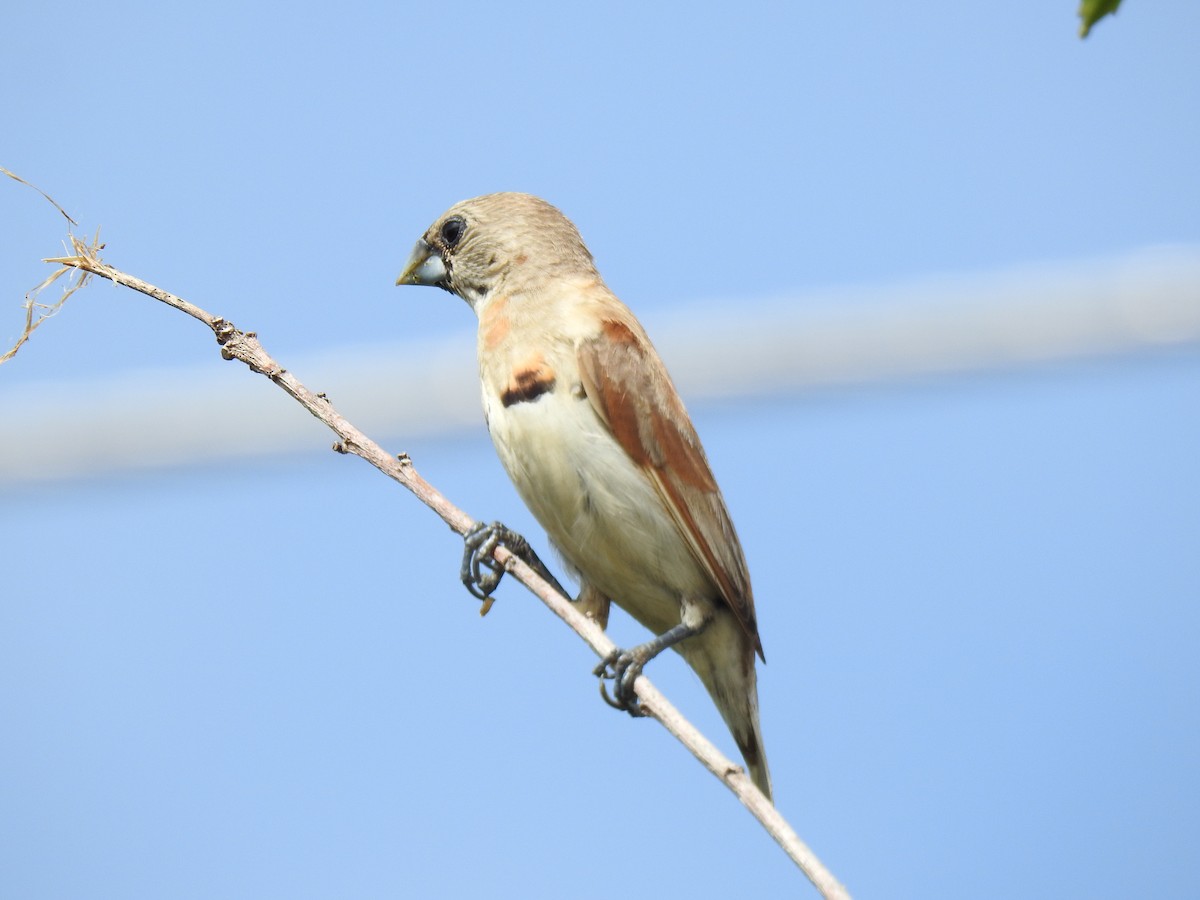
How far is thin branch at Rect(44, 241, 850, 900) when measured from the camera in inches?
131

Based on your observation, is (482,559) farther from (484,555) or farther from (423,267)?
(423,267)

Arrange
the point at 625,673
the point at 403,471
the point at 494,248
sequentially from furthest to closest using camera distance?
the point at 494,248 → the point at 625,673 → the point at 403,471

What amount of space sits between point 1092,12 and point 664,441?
3.71m

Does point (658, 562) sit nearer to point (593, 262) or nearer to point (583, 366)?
point (583, 366)

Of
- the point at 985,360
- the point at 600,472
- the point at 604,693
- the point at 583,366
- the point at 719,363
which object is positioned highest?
the point at 719,363

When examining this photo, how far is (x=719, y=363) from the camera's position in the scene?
39.9 ft

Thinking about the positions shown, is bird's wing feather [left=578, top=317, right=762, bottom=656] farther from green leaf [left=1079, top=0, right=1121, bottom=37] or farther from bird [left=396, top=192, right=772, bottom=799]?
green leaf [left=1079, top=0, right=1121, bottom=37]

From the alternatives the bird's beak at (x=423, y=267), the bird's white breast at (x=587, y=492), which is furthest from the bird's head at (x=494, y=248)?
the bird's white breast at (x=587, y=492)

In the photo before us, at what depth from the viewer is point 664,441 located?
534 cm

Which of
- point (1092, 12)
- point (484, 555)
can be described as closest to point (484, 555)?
point (484, 555)

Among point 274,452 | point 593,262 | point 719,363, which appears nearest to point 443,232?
point 593,262

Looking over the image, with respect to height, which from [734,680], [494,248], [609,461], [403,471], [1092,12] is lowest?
[1092,12]

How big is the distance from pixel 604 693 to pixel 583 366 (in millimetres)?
1118

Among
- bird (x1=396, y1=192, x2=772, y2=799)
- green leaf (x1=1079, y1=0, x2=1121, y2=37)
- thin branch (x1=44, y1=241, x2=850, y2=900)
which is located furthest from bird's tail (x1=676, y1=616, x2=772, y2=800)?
green leaf (x1=1079, y1=0, x2=1121, y2=37)
